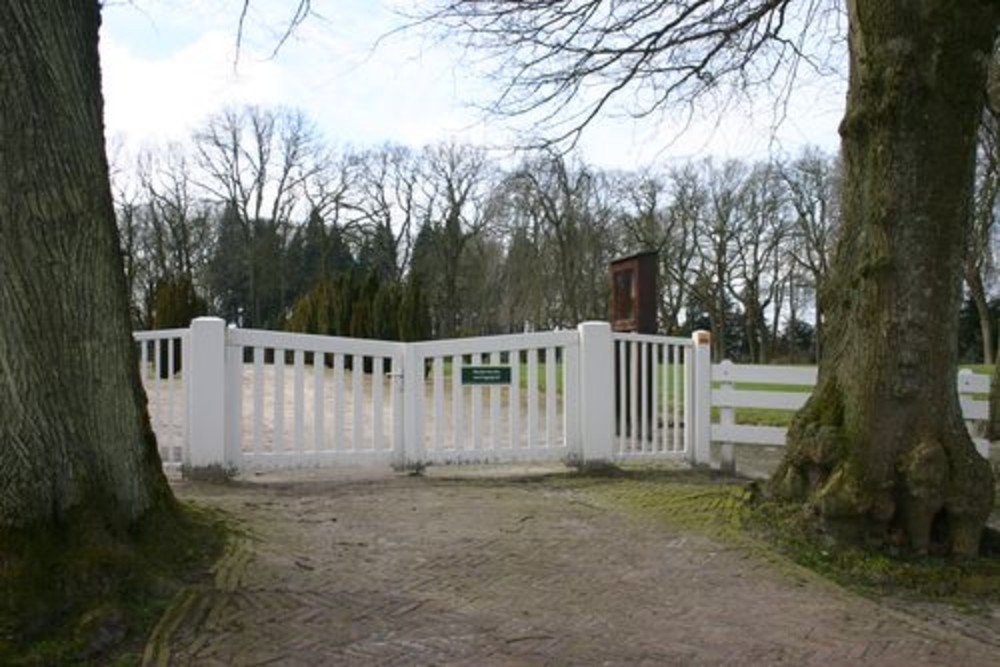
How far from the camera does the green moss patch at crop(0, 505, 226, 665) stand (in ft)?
10.5

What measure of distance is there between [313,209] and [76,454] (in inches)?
2029

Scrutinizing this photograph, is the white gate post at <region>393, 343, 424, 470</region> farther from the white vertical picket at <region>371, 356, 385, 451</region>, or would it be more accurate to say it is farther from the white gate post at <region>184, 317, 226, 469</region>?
the white gate post at <region>184, 317, 226, 469</region>

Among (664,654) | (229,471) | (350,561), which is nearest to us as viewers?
(664,654)

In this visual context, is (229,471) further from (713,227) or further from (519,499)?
(713,227)

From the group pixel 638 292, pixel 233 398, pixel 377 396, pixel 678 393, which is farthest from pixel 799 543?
pixel 638 292

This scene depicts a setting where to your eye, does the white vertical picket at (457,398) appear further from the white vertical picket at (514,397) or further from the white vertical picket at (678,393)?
the white vertical picket at (678,393)

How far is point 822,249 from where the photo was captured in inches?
1714

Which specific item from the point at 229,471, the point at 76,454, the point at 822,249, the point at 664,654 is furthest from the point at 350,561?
the point at 822,249

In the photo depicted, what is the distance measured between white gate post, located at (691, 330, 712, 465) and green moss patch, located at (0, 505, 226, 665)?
548 cm

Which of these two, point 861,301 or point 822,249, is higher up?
point 822,249

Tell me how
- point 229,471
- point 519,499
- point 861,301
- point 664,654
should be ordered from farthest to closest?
point 229,471 < point 519,499 < point 861,301 < point 664,654

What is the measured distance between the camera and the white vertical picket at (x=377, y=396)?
719 cm

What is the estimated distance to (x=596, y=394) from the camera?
762cm

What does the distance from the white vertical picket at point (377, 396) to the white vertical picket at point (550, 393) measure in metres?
1.40
